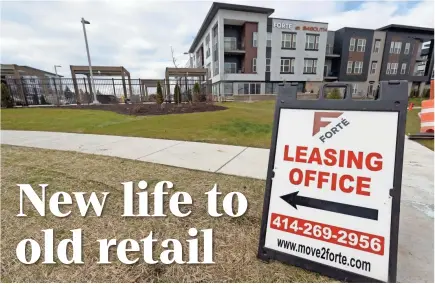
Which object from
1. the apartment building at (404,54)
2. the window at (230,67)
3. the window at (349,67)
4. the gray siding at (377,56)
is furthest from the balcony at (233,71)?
the apartment building at (404,54)

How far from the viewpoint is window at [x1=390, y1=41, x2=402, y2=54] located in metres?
36.1

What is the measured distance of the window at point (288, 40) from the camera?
30984 millimetres

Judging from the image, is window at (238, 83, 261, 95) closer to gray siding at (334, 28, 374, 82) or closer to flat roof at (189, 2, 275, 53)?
flat roof at (189, 2, 275, 53)

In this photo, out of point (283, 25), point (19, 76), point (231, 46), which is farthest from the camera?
point (283, 25)

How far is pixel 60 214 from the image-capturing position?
2.55 metres

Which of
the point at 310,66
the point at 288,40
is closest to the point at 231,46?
the point at 288,40

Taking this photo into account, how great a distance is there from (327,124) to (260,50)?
104 feet

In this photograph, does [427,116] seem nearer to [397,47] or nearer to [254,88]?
[254,88]

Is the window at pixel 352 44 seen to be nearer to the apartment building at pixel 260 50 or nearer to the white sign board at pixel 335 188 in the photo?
the apartment building at pixel 260 50

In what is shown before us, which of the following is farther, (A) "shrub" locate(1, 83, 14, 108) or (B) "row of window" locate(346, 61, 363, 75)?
(B) "row of window" locate(346, 61, 363, 75)

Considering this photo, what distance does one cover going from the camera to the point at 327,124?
158 cm

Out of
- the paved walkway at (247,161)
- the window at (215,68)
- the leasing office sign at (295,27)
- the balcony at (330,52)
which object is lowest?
the paved walkway at (247,161)

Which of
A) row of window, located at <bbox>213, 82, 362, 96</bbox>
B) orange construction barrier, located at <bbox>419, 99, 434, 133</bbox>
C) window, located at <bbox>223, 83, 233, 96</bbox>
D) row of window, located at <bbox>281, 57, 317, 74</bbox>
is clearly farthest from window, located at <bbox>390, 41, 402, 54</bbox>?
orange construction barrier, located at <bbox>419, 99, 434, 133</bbox>

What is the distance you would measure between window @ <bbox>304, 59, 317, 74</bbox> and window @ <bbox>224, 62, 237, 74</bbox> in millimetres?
10473
